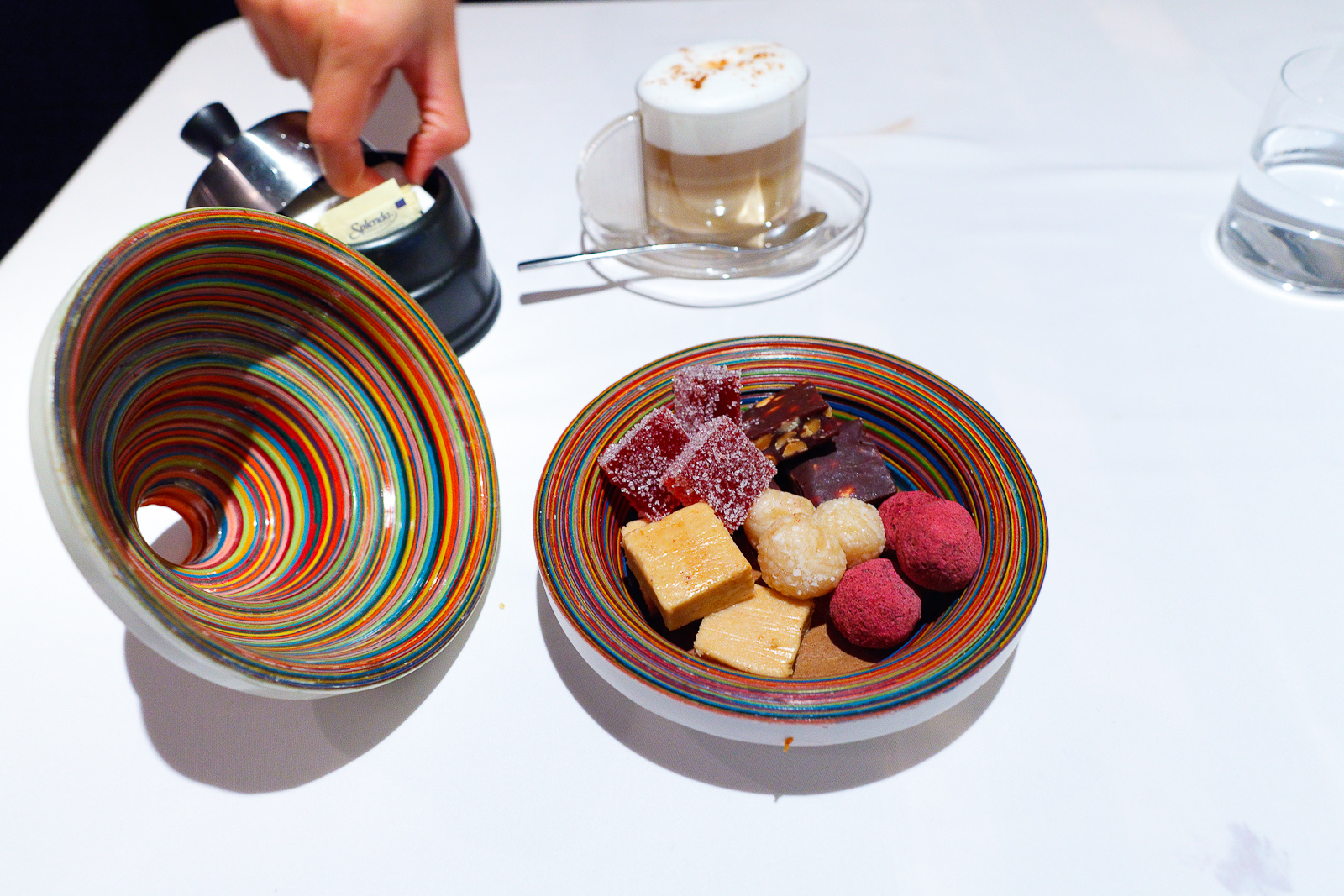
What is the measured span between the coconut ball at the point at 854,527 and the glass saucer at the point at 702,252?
42 cm

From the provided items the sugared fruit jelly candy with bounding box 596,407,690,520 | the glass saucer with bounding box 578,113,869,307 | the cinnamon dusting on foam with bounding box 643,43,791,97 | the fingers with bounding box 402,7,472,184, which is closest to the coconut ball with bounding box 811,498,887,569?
the sugared fruit jelly candy with bounding box 596,407,690,520

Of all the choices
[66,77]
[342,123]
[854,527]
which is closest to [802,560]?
[854,527]

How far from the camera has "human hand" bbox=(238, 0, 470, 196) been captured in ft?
3.03

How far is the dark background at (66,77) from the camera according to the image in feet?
6.58

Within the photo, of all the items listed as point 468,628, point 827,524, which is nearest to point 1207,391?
point 827,524

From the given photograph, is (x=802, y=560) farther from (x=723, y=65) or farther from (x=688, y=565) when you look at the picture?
(x=723, y=65)

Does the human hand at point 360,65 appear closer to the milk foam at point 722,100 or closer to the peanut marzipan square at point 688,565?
the milk foam at point 722,100

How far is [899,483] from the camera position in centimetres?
78

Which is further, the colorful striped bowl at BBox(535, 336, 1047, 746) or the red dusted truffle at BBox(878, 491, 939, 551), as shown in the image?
the red dusted truffle at BBox(878, 491, 939, 551)

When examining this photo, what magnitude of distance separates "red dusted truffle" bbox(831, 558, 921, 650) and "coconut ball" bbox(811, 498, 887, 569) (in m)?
0.02

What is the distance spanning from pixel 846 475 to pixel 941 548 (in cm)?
12

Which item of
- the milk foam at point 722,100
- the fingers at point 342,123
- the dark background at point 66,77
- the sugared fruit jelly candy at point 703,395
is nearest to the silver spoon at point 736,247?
the milk foam at point 722,100

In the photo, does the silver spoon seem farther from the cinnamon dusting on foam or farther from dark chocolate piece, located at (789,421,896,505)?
dark chocolate piece, located at (789,421,896,505)

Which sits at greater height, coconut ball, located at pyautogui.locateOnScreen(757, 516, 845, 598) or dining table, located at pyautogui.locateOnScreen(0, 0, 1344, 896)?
coconut ball, located at pyautogui.locateOnScreen(757, 516, 845, 598)
